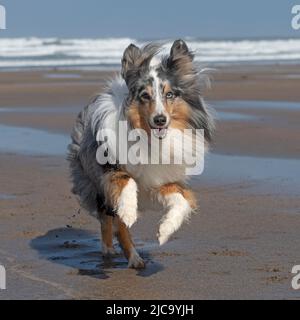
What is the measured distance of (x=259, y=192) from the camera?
8.41 m

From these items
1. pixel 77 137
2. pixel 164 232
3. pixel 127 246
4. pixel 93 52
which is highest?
pixel 93 52

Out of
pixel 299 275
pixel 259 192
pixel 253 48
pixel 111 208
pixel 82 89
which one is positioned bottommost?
pixel 299 275

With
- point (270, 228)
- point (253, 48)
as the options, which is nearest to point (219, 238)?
point (270, 228)

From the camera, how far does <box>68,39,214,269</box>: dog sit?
19.1 ft

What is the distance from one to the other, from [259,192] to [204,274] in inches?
107

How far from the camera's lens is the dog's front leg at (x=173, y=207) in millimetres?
5758

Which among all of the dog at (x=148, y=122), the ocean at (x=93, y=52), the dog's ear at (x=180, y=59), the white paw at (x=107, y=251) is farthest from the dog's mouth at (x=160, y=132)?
the ocean at (x=93, y=52)

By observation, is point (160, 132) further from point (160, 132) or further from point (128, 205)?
point (128, 205)

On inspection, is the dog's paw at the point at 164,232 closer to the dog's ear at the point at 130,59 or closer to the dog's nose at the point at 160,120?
the dog's nose at the point at 160,120

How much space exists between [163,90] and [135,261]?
1320 mm

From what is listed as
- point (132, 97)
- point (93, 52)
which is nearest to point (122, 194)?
point (132, 97)

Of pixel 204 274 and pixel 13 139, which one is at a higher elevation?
pixel 13 139

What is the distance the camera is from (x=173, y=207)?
19.3 feet

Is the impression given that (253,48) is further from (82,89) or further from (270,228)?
(270,228)
